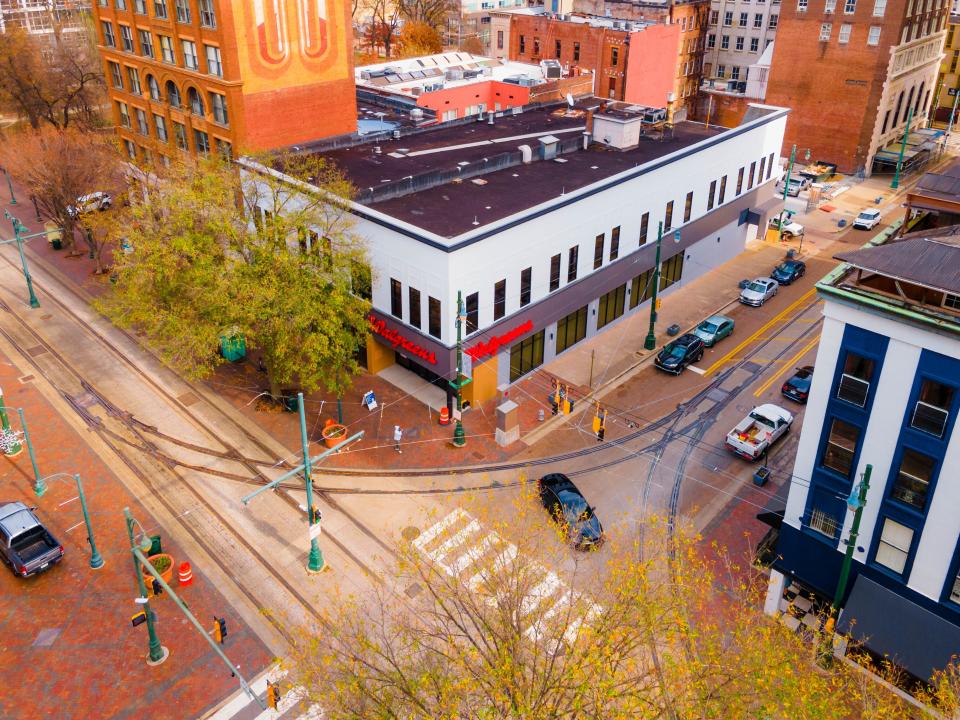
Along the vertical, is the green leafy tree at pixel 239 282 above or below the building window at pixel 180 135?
below

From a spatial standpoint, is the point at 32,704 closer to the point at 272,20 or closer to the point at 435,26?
the point at 272,20

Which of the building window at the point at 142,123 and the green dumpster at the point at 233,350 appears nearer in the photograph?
the green dumpster at the point at 233,350

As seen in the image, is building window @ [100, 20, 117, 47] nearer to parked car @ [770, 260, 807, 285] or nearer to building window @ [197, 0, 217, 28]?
building window @ [197, 0, 217, 28]

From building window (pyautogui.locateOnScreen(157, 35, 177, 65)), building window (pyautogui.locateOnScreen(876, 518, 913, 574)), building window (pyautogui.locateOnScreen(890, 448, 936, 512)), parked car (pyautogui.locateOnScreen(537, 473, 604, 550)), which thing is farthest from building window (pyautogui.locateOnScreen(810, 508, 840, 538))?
building window (pyautogui.locateOnScreen(157, 35, 177, 65))

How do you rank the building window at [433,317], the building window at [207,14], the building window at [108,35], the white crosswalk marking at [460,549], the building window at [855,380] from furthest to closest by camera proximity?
the building window at [108,35] < the building window at [207,14] < the building window at [433,317] < the white crosswalk marking at [460,549] < the building window at [855,380]

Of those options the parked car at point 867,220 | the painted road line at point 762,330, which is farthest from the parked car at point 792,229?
the painted road line at point 762,330

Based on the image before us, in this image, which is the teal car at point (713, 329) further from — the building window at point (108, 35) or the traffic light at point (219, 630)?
the building window at point (108, 35)
